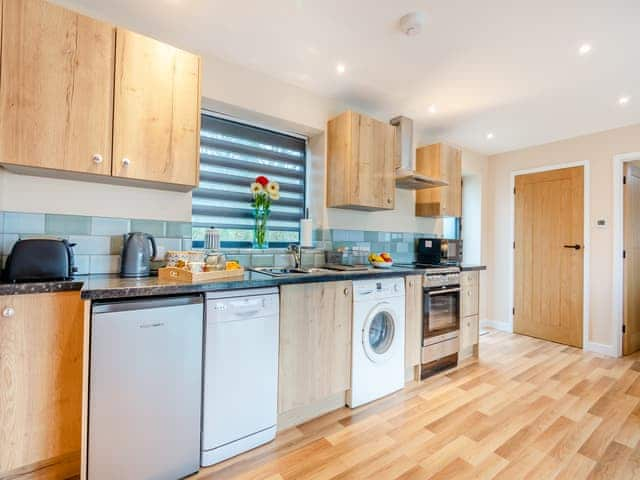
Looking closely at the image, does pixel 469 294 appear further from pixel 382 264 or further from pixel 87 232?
pixel 87 232

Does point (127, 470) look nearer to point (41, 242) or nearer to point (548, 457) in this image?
A: point (41, 242)

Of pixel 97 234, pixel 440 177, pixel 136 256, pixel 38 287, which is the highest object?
pixel 440 177

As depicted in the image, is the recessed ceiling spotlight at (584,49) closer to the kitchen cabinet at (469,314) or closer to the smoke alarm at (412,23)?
the smoke alarm at (412,23)

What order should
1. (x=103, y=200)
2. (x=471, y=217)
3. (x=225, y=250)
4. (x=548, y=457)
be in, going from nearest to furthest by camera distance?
(x=548, y=457)
(x=103, y=200)
(x=225, y=250)
(x=471, y=217)

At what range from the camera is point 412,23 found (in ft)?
6.09

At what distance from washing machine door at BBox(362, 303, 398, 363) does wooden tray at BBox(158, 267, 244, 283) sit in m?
1.05

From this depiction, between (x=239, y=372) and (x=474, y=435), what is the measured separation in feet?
5.03

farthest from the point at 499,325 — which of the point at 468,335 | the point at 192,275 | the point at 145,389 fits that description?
the point at 145,389

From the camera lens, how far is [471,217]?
4.49m

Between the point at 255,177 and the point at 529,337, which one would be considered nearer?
the point at 255,177

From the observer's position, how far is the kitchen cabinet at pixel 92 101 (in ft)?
4.69

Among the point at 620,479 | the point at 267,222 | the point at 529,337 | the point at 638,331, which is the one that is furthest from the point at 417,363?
the point at 638,331

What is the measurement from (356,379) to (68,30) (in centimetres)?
267

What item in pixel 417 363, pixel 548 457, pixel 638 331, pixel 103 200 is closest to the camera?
pixel 548 457
